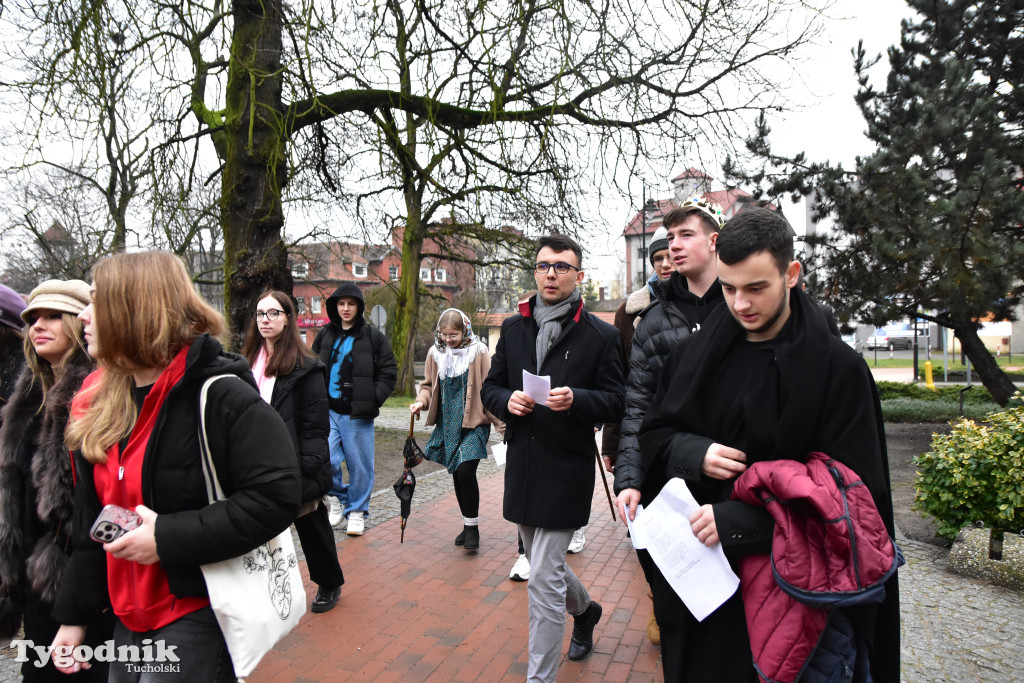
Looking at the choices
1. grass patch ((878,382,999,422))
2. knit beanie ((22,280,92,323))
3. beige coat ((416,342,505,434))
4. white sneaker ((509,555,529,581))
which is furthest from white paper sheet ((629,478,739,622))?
grass patch ((878,382,999,422))

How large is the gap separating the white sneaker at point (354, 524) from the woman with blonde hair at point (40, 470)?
323 cm

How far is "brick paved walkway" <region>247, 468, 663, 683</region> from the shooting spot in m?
3.46

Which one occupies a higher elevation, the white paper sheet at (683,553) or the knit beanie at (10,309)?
the knit beanie at (10,309)

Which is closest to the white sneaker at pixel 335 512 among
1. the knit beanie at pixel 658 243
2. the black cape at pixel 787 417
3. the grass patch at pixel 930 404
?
the knit beanie at pixel 658 243

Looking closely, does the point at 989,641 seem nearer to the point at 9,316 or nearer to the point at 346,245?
the point at 9,316

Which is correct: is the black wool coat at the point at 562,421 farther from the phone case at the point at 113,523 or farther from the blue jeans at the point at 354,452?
the blue jeans at the point at 354,452

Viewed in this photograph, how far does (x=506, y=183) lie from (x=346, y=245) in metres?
6.38

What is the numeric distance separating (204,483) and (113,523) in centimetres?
24

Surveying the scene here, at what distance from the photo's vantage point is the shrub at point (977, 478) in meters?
4.68

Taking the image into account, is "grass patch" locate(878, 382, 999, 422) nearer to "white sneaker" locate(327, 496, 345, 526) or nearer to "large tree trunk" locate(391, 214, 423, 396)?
"white sneaker" locate(327, 496, 345, 526)

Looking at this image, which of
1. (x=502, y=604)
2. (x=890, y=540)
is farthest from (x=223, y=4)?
(x=890, y=540)

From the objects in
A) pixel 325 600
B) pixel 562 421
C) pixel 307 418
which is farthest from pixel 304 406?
pixel 562 421

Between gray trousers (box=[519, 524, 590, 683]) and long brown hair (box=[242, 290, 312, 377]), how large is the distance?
72.2 inches

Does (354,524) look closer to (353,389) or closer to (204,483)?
(353,389)
